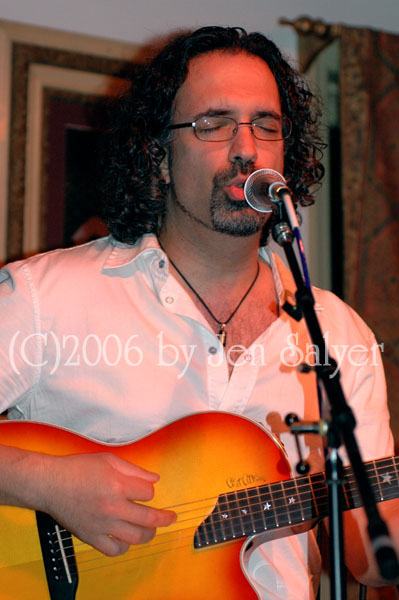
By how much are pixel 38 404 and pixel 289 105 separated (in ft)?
4.31

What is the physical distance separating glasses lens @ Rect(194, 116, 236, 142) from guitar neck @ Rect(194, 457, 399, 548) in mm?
948

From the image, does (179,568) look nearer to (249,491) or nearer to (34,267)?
(249,491)

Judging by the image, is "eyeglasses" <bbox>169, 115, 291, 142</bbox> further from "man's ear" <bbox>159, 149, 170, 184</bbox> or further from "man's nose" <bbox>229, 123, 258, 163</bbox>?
"man's ear" <bbox>159, 149, 170, 184</bbox>

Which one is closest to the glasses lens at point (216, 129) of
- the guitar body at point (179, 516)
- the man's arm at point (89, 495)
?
the guitar body at point (179, 516)

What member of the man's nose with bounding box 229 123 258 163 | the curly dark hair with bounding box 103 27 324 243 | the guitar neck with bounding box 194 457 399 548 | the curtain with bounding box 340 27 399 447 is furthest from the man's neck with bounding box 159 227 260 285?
the curtain with bounding box 340 27 399 447

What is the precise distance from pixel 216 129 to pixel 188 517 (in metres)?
1.05

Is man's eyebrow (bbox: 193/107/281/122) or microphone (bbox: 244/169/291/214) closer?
microphone (bbox: 244/169/291/214)

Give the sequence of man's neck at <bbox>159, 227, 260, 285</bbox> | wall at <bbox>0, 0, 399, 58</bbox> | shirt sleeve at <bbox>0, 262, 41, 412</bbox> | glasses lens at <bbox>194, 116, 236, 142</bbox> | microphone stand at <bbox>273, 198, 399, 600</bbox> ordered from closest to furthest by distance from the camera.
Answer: microphone stand at <bbox>273, 198, 399, 600</bbox> < shirt sleeve at <bbox>0, 262, 41, 412</bbox> < glasses lens at <bbox>194, 116, 236, 142</bbox> < man's neck at <bbox>159, 227, 260, 285</bbox> < wall at <bbox>0, 0, 399, 58</bbox>

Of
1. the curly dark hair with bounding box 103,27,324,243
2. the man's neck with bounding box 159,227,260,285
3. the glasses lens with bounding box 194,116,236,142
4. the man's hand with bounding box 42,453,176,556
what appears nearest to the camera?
the man's hand with bounding box 42,453,176,556

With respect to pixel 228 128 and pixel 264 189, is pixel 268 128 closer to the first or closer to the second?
pixel 228 128

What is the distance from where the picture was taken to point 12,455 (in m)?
1.66

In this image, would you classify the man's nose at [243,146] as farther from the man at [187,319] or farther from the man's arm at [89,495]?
the man's arm at [89,495]

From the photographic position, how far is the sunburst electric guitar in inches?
63.9

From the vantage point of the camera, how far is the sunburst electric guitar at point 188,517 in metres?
1.62
